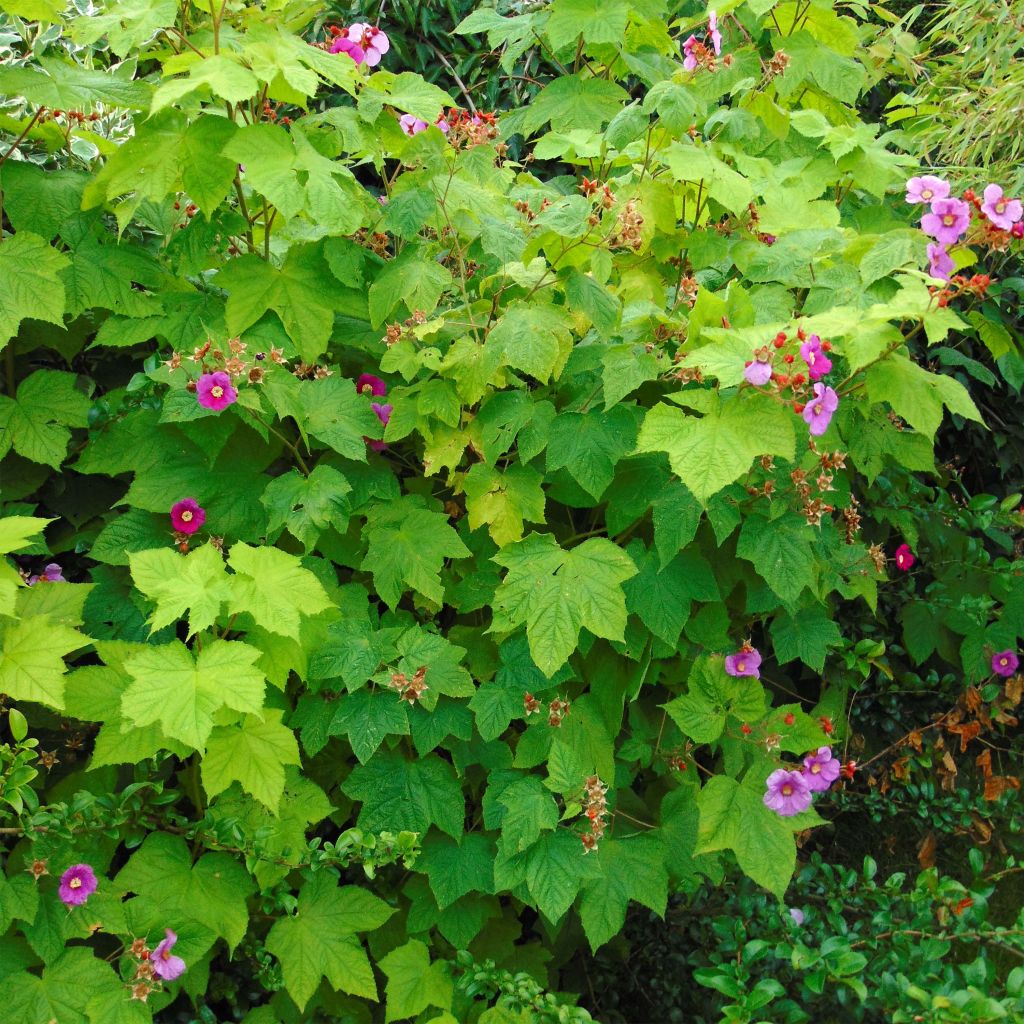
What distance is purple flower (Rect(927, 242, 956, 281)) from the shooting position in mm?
1906

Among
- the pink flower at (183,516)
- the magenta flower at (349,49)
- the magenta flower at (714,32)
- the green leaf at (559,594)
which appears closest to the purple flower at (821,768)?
the green leaf at (559,594)

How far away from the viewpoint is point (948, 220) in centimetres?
189

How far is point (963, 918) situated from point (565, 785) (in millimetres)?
936

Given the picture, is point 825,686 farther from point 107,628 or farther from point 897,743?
point 107,628

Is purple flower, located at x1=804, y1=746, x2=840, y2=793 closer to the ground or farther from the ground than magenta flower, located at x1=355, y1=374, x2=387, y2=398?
closer to the ground

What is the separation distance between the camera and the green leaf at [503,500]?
2.09m

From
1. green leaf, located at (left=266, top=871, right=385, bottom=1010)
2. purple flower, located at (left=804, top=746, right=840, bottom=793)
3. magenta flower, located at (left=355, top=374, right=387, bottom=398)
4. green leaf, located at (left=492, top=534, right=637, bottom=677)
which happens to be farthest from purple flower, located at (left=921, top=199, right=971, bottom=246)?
green leaf, located at (left=266, top=871, right=385, bottom=1010)

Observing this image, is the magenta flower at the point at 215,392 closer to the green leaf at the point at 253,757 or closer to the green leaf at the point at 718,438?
the green leaf at the point at 253,757

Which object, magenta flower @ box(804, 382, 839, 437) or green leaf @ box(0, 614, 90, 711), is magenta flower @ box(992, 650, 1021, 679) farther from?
green leaf @ box(0, 614, 90, 711)

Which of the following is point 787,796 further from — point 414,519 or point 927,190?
point 927,190

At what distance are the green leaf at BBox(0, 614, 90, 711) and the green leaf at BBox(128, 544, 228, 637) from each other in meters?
0.15

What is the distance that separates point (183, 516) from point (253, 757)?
537 millimetres

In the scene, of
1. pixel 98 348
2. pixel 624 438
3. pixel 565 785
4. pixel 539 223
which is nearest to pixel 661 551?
pixel 624 438

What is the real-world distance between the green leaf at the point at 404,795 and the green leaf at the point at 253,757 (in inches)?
9.7
